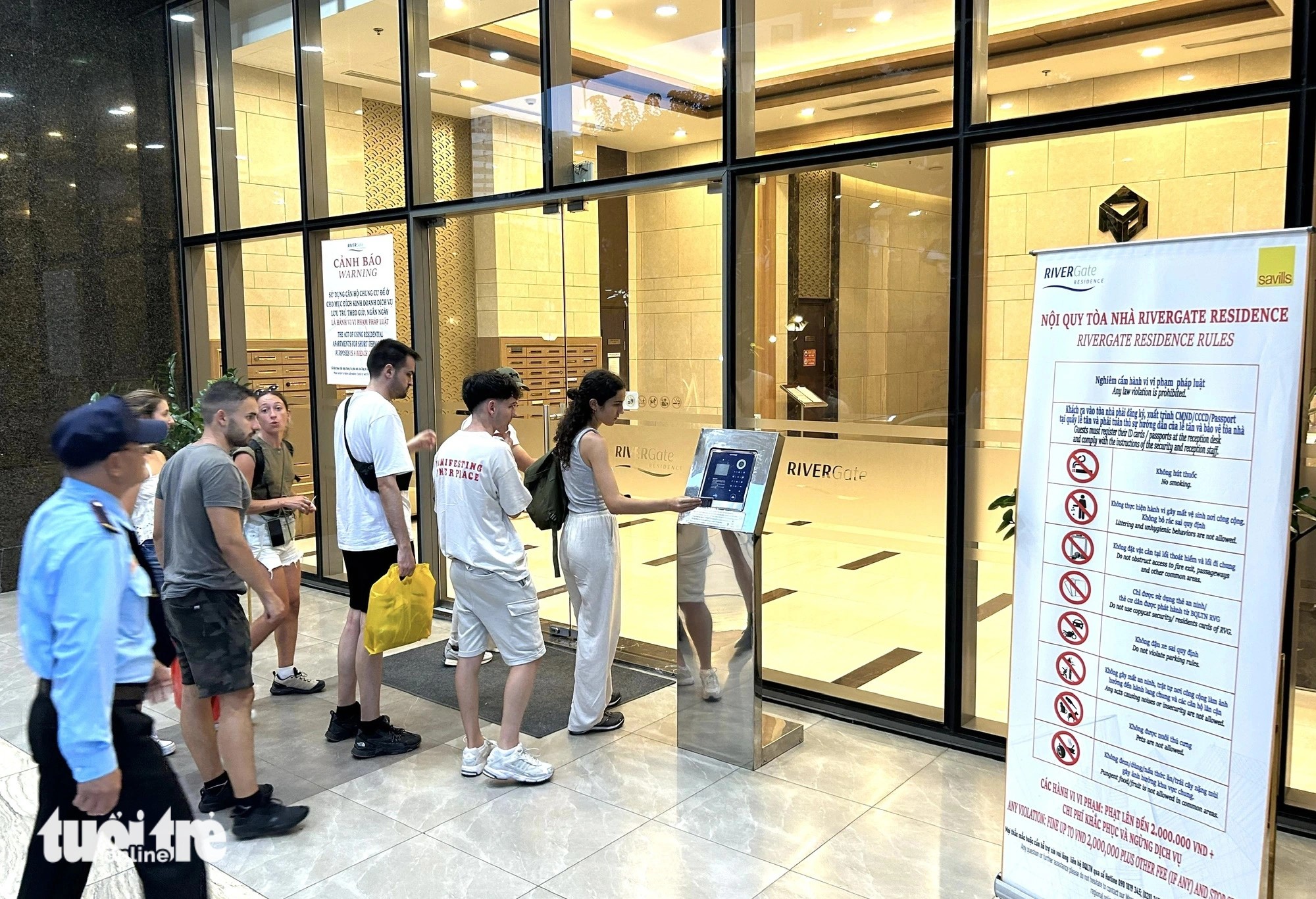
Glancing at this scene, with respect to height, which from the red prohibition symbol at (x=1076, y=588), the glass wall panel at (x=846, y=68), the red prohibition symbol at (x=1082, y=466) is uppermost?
the glass wall panel at (x=846, y=68)

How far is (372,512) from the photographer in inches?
160

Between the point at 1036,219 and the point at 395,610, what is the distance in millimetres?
3004

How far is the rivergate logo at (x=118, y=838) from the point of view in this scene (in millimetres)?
2121

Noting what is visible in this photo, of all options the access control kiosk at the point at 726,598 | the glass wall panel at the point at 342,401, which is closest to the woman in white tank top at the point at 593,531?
the access control kiosk at the point at 726,598

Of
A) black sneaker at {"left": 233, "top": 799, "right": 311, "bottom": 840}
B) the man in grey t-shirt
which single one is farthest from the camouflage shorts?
black sneaker at {"left": 233, "top": 799, "right": 311, "bottom": 840}

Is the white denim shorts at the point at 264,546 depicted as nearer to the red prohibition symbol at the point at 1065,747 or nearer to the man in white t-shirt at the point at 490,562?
the man in white t-shirt at the point at 490,562

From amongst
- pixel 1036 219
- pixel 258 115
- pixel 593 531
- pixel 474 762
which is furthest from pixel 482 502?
pixel 258 115

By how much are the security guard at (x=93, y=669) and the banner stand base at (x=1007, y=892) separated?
6.91 ft

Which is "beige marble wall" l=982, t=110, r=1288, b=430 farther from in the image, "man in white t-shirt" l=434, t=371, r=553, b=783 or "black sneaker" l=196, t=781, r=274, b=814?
"black sneaker" l=196, t=781, r=274, b=814

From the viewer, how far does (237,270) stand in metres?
7.70

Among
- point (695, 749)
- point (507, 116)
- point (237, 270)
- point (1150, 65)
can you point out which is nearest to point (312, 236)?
point (237, 270)

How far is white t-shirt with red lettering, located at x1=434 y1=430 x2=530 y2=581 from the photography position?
144 inches

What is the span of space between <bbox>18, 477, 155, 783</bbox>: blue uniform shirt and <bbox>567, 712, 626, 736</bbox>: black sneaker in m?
2.39

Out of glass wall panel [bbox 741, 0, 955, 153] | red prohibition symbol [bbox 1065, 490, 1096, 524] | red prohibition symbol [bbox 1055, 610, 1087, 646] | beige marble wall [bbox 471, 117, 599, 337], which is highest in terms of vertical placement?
glass wall panel [bbox 741, 0, 955, 153]
